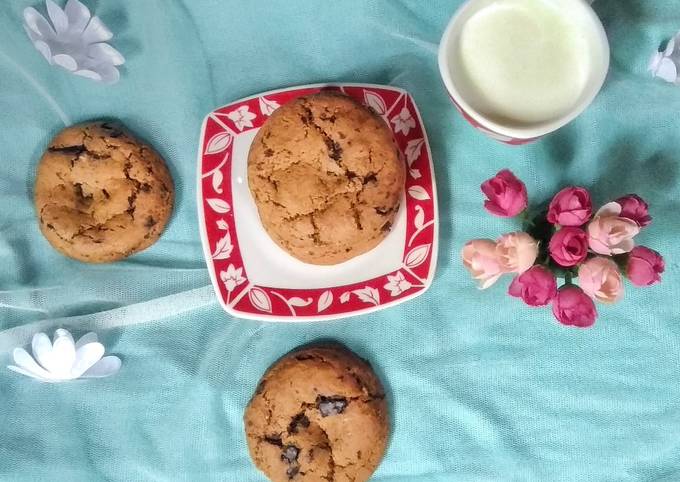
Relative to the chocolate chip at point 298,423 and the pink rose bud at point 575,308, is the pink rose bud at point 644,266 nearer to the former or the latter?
the pink rose bud at point 575,308

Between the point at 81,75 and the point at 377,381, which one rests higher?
the point at 81,75

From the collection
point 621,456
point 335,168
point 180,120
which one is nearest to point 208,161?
point 180,120

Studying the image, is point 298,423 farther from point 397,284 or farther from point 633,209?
point 633,209

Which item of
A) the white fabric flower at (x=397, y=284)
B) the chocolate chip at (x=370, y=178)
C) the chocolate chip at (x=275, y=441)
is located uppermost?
the chocolate chip at (x=370, y=178)

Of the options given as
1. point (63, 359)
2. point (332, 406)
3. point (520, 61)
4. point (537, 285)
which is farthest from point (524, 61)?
point (63, 359)

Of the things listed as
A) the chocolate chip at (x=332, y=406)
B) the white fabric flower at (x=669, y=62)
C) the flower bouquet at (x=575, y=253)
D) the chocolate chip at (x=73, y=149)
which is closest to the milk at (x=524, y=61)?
the flower bouquet at (x=575, y=253)

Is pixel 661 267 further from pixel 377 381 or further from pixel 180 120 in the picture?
pixel 180 120
